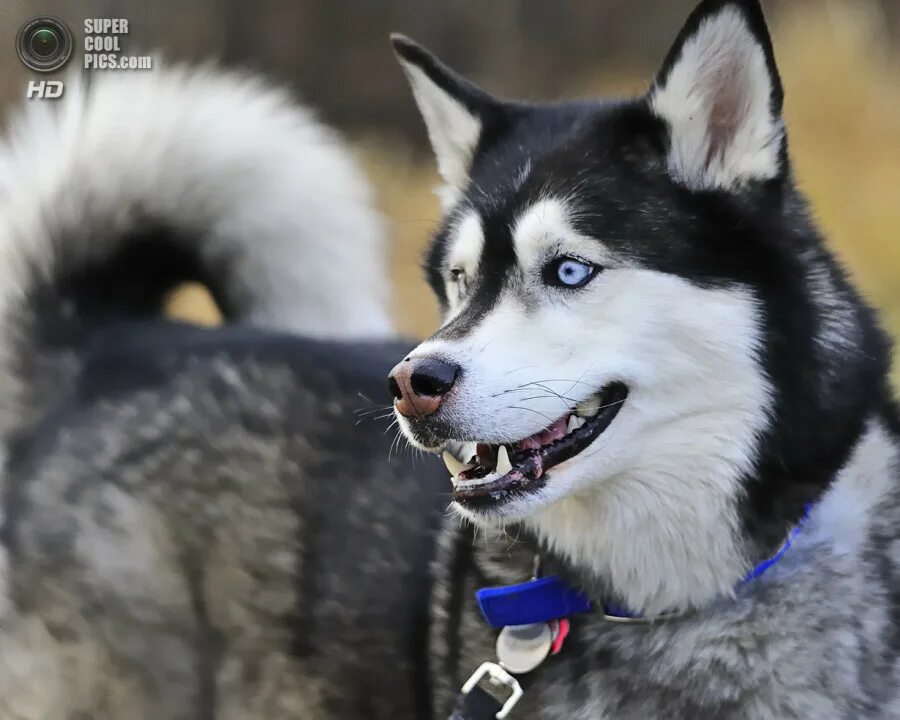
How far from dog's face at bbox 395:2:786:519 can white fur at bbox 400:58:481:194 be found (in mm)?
336

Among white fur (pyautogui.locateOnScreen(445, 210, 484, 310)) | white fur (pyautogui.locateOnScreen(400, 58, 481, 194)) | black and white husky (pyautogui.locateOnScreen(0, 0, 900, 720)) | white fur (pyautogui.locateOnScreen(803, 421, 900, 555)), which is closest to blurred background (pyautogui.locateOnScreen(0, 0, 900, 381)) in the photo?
black and white husky (pyautogui.locateOnScreen(0, 0, 900, 720))

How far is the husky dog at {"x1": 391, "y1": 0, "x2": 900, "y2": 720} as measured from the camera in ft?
5.41

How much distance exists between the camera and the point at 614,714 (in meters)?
1.82

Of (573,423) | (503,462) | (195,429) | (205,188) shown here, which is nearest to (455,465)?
(503,462)

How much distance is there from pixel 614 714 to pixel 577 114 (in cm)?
106

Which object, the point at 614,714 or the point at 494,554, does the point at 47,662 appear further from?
the point at 614,714

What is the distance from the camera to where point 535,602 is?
1872mm

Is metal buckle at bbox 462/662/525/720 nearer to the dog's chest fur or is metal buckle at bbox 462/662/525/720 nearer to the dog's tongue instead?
the dog's chest fur

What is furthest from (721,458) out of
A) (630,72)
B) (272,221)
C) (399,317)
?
(630,72)

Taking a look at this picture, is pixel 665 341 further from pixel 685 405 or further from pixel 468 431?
pixel 468 431

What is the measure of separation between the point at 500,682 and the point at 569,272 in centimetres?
73

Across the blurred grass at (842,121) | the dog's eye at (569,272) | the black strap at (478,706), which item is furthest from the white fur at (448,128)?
the blurred grass at (842,121)

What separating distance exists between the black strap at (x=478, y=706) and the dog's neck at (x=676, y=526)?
0.26 m

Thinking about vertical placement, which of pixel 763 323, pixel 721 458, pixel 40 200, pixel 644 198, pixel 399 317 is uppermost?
pixel 644 198
